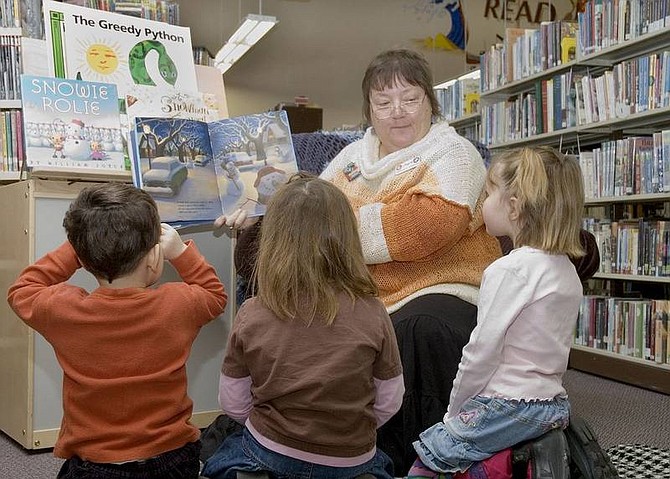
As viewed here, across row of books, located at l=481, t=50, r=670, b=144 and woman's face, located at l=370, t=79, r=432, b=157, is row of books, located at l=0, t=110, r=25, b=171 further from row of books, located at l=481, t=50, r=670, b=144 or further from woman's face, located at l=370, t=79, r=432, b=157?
row of books, located at l=481, t=50, r=670, b=144

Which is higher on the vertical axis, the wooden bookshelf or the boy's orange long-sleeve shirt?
the boy's orange long-sleeve shirt

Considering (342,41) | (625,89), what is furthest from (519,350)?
(342,41)

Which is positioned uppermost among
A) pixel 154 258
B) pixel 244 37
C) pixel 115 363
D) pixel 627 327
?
pixel 244 37

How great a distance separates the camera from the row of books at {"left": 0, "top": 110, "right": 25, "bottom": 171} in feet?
8.79

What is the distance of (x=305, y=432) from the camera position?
127cm

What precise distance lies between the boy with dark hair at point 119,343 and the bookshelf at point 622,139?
2.87m

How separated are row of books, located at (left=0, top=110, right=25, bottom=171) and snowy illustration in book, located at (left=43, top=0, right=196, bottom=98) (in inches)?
23.4

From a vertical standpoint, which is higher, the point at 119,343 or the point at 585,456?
the point at 119,343

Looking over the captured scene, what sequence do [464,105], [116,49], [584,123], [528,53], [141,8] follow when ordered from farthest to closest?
[464,105]
[528,53]
[584,123]
[141,8]
[116,49]

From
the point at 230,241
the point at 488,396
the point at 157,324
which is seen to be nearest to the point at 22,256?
the point at 230,241

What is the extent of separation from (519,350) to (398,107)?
87cm

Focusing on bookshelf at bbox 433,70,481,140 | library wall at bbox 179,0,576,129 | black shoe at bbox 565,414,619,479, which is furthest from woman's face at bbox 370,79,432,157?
library wall at bbox 179,0,576,129

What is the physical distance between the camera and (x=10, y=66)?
279 centimetres

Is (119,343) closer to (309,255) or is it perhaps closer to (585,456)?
(309,255)
